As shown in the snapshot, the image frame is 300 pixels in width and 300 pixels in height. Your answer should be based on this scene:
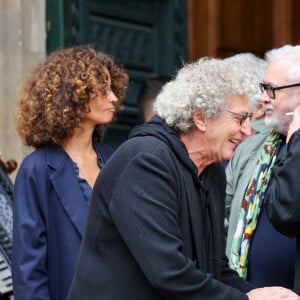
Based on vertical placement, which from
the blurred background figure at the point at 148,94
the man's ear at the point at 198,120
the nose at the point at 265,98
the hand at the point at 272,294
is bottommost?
the hand at the point at 272,294

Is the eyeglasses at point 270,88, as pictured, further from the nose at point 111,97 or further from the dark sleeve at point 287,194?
the nose at point 111,97

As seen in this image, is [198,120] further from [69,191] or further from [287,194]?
[69,191]

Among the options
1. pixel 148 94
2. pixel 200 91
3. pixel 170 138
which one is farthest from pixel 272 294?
pixel 148 94

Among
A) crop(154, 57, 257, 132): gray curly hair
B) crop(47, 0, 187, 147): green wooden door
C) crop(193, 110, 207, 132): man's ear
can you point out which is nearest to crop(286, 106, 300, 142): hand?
crop(154, 57, 257, 132): gray curly hair

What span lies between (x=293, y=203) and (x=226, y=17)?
13.6 ft

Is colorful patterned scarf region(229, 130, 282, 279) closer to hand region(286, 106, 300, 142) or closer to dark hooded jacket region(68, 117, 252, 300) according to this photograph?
hand region(286, 106, 300, 142)

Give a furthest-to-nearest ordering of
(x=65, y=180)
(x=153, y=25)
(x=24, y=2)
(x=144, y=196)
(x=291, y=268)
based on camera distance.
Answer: (x=153, y=25), (x=24, y=2), (x=65, y=180), (x=291, y=268), (x=144, y=196)

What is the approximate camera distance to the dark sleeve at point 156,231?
3850 mm

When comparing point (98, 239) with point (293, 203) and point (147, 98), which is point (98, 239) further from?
point (147, 98)

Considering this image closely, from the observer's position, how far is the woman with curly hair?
193 inches

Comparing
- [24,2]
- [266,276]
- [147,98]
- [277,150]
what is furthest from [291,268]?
[24,2]

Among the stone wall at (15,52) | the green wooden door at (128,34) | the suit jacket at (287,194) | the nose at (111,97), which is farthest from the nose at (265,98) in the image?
the green wooden door at (128,34)

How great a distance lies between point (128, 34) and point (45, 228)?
2.85 meters

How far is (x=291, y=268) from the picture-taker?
4.68m
